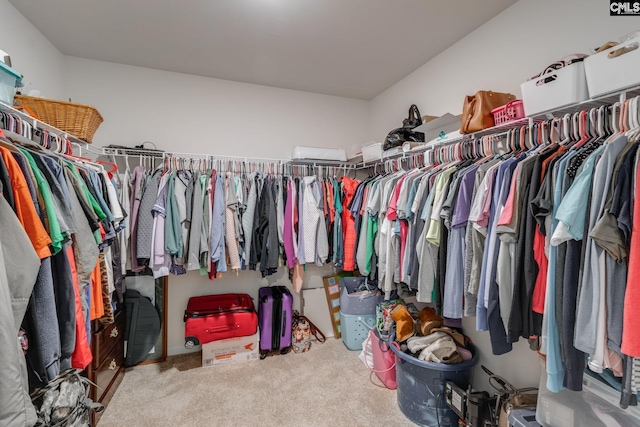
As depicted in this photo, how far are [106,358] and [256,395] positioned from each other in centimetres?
105

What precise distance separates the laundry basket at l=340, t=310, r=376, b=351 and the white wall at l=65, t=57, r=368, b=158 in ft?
5.83

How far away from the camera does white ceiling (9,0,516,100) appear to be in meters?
1.82

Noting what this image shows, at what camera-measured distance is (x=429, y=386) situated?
1.81m

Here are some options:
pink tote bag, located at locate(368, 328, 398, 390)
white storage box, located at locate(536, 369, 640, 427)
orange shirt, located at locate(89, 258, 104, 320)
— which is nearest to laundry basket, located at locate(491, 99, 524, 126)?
white storage box, located at locate(536, 369, 640, 427)

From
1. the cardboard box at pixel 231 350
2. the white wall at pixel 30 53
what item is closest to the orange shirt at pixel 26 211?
the white wall at pixel 30 53

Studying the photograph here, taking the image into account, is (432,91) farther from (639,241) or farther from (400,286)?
(639,241)

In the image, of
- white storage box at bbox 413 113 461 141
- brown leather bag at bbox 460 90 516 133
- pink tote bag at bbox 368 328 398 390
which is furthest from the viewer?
pink tote bag at bbox 368 328 398 390

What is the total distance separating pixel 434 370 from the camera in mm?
1787

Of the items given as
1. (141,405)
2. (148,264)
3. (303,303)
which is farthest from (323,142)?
(141,405)

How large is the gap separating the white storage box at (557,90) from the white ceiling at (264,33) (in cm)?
80

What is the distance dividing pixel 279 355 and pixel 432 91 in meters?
2.72

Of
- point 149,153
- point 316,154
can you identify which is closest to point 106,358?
point 149,153

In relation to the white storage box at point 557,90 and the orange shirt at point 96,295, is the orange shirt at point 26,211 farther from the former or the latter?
the white storage box at point 557,90

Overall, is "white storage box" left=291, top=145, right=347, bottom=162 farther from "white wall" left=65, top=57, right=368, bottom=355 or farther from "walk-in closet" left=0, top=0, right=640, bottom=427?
"white wall" left=65, top=57, right=368, bottom=355
